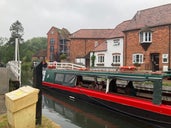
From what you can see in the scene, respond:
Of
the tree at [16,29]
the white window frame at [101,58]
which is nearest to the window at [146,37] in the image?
the white window frame at [101,58]

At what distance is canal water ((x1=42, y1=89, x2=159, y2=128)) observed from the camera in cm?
1316

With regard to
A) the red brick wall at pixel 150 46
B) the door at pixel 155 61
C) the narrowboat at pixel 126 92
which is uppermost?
the red brick wall at pixel 150 46

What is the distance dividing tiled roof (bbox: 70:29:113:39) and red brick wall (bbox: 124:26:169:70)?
22633 mm

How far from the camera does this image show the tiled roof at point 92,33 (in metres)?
60.2

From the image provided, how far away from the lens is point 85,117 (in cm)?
1501

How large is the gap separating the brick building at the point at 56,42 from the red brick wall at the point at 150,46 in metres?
34.0

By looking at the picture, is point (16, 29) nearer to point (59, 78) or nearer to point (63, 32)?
point (63, 32)

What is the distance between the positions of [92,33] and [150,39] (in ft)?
94.1

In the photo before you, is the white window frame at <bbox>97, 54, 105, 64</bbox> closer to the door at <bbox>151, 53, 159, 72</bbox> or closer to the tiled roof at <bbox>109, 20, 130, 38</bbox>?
the tiled roof at <bbox>109, 20, 130, 38</bbox>

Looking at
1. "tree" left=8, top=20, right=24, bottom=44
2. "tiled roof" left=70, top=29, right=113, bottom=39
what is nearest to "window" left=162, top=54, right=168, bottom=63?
"tiled roof" left=70, top=29, right=113, bottom=39

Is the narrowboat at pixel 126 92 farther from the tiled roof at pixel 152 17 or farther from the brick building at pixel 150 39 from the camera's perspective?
the tiled roof at pixel 152 17

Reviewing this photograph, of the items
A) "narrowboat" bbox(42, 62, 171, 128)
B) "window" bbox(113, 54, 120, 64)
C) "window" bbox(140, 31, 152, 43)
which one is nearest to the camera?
"narrowboat" bbox(42, 62, 171, 128)

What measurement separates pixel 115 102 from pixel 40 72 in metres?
8.34

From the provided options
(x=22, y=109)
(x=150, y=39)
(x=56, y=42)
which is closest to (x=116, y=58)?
(x=150, y=39)
